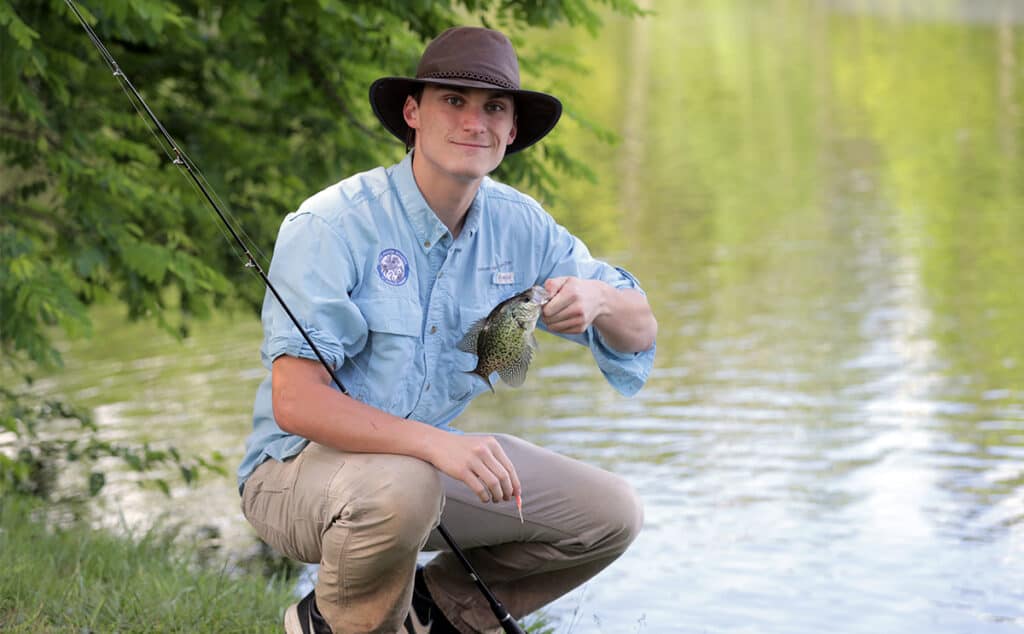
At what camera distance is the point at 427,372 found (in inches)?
149

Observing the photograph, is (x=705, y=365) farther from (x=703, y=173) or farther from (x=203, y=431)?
(x=703, y=173)

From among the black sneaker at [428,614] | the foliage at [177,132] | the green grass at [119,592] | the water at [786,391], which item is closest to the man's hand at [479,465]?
the black sneaker at [428,614]

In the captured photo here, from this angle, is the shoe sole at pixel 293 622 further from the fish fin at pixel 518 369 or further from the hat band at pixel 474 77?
the hat band at pixel 474 77

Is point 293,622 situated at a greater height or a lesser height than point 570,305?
lesser

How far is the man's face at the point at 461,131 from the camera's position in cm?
373

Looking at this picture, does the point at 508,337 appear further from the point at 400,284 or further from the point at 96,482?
the point at 96,482

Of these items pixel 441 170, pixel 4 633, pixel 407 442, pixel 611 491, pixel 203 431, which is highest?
pixel 441 170

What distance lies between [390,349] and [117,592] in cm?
130

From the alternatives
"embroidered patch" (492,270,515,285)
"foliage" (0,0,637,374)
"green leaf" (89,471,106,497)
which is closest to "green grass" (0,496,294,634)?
"foliage" (0,0,637,374)

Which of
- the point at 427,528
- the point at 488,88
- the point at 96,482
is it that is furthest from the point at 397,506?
the point at 96,482

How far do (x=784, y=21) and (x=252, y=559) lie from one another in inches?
1309

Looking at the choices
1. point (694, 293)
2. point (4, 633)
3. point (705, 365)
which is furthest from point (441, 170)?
point (694, 293)

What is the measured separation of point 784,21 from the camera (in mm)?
37812

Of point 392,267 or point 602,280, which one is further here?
point 602,280
